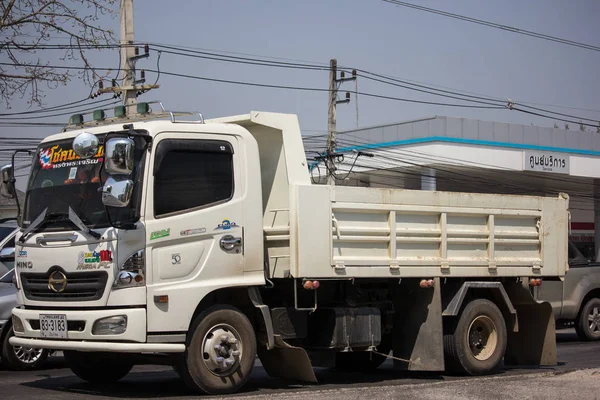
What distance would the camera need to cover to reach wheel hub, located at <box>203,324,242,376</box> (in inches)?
350

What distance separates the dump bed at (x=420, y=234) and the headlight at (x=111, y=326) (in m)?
1.86

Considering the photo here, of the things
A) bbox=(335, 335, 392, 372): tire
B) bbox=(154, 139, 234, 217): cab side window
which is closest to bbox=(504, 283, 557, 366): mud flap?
bbox=(335, 335, 392, 372): tire

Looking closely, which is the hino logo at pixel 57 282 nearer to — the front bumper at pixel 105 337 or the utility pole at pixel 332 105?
the front bumper at pixel 105 337

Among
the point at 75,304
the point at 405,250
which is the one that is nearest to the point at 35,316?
the point at 75,304

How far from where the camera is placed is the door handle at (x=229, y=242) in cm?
911

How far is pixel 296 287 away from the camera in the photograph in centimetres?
965

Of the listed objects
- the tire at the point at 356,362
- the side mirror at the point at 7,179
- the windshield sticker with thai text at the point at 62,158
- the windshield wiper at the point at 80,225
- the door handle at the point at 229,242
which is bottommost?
the tire at the point at 356,362

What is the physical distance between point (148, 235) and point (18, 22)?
4920 millimetres

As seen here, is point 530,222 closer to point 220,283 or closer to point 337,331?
point 337,331

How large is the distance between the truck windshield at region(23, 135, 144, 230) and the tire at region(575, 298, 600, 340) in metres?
10.8

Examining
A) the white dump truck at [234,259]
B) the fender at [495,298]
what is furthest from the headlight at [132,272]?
the fender at [495,298]

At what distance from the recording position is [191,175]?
29.8ft

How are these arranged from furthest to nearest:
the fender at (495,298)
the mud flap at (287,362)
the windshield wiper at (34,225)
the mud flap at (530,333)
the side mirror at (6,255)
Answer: the side mirror at (6,255), the mud flap at (530,333), the fender at (495,298), the mud flap at (287,362), the windshield wiper at (34,225)

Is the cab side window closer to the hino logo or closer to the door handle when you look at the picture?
the door handle
